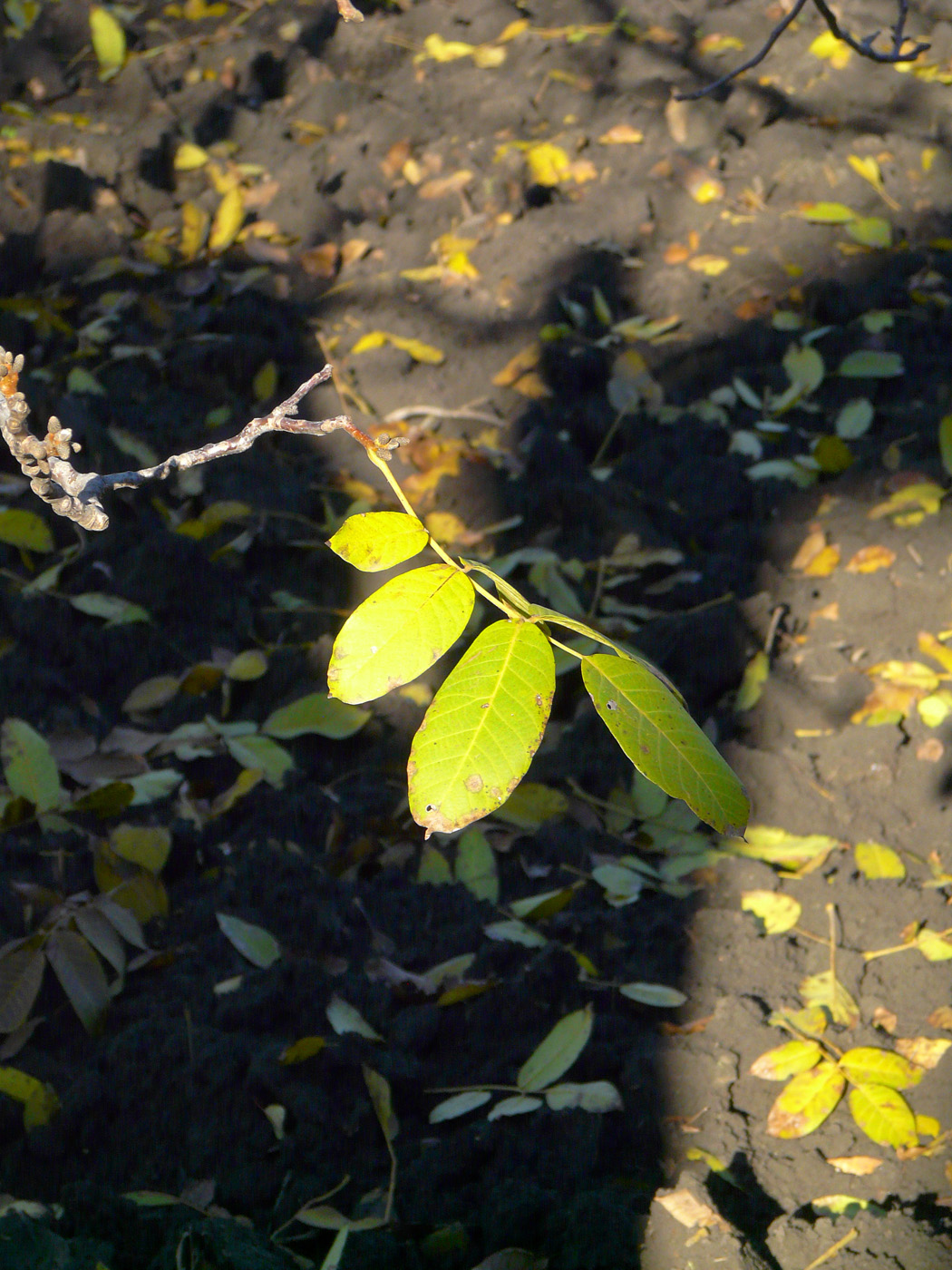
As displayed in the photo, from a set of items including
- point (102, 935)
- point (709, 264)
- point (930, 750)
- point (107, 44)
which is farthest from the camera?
point (107, 44)

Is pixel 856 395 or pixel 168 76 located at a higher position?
pixel 168 76

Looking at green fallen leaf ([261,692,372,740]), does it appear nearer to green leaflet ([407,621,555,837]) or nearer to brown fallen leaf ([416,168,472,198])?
green leaflet ([407,621,555,837])

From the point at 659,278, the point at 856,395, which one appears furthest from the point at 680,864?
the point at 659,278

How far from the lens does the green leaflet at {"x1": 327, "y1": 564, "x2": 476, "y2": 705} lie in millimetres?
554

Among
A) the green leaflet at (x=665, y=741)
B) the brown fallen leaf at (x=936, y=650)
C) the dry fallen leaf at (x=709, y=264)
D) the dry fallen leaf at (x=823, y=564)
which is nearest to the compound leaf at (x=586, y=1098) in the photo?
the green leaflet at (x=665, y=741)

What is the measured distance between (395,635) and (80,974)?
1097 mm

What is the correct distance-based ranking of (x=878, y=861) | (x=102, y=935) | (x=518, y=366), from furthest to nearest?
(x=518, y=366), (x=878, y=861), (x=102, y=935)

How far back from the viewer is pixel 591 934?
1.57 m

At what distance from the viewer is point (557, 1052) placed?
54.7 inches

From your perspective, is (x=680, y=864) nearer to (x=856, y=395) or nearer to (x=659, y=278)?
(x=856, y=395)

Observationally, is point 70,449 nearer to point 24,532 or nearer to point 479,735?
point 479,735

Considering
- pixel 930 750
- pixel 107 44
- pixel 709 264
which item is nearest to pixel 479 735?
pixel 930 750

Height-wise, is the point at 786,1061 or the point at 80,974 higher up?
the point at 80,974

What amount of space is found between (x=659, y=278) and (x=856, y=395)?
2.20 ft
